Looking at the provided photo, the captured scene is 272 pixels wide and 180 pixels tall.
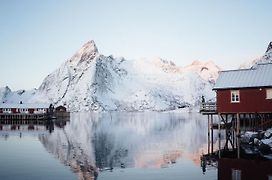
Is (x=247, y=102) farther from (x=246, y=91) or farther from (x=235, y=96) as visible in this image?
(x=235, y=96)

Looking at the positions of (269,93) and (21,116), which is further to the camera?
(21,116)

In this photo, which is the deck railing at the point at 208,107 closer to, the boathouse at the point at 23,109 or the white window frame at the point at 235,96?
the white window frame at the point at 235,96

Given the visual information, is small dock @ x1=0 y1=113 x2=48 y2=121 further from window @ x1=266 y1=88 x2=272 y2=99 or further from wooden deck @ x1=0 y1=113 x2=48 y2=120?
window @ x1=266 y1=88 x2=272 y2=99

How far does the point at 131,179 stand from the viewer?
3231 cm

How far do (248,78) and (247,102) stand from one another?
121 inches

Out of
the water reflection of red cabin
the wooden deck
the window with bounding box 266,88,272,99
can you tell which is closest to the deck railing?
the window with bounding box 266,88,272,99

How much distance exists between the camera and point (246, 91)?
4516cm

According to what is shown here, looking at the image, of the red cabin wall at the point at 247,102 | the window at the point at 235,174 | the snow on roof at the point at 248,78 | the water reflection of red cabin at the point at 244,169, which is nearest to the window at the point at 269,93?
the red cabin wall at the point at 247,102

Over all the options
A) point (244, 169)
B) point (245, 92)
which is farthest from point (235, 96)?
point (244, 169)

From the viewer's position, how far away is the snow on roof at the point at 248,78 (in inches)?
1762

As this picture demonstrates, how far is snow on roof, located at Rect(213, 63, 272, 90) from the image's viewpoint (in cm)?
4475

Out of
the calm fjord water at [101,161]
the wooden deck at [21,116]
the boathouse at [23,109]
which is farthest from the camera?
the boathouse at [23,109]

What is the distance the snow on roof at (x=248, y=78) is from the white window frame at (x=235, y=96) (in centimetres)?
69

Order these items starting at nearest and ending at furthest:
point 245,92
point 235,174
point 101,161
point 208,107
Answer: point 235,174 < point 101,161 < point 245,92 < point 208,107
